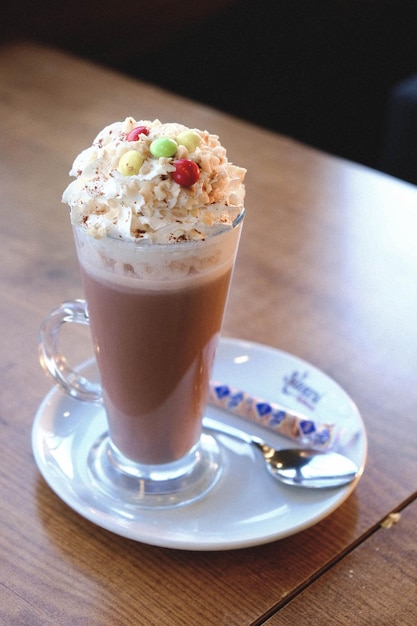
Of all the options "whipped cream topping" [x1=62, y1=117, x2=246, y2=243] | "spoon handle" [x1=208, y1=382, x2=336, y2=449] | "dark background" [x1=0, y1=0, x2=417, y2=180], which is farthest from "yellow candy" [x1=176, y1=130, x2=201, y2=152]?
"dark background" [x1=0, y1=0, x2=417, y2=180]

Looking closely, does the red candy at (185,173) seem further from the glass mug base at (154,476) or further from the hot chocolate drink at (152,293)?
the glass mug base at (154,476)

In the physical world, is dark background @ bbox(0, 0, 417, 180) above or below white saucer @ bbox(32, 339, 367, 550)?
below

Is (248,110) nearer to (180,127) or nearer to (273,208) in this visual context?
(273,208)

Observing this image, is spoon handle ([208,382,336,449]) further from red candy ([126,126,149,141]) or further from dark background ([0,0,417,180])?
dark background ([0,0,417,180])

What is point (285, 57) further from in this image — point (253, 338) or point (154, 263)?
point (154, 263)

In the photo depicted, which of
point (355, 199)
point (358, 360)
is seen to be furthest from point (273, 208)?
point (358, 360)
